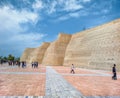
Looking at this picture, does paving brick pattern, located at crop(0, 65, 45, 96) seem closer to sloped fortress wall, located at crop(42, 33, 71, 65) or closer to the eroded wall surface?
the eroded wall surface

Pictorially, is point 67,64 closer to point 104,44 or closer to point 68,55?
point 68,55

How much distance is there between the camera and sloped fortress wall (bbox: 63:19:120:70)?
31031 mm

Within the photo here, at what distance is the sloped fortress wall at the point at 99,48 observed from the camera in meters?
31.0

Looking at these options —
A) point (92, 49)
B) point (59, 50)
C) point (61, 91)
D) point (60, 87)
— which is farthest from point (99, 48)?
point (61, 91)

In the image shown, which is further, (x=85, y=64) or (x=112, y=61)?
(x=85, y=64)

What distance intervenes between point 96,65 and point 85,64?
640 cm

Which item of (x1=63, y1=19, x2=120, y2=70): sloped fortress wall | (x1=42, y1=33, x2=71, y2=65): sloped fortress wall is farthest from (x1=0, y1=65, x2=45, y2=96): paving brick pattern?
(x1=42, y1=33, x2=71, y2=65): sloped fortress wall

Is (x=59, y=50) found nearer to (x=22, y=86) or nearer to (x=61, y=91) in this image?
(x=22, y=86)

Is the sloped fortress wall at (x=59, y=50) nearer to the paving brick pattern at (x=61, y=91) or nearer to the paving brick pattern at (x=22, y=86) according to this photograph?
the paving brick pattern at (x=22, y=86)

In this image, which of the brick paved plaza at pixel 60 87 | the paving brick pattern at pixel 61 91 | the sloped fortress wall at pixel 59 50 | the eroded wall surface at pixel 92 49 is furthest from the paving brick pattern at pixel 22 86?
the sloped fortress wall at pixel 59 50

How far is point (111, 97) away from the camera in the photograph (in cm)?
803

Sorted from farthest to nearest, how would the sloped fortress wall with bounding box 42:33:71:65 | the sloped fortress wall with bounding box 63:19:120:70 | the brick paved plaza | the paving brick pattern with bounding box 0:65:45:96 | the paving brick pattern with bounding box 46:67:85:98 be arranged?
the sloped fortress wall with bounding box 42:33:71:65
the sloped fortress wall with bounding box 63:19:120:70
the paving brick pattern with bounding box 0:65:45:96
the brick paved plaza
the paving brick pattern with bounding box 46:67:85:98

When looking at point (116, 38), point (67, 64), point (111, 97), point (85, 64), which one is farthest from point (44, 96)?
point (67, 64)

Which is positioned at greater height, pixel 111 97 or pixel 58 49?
pixel 58 49
